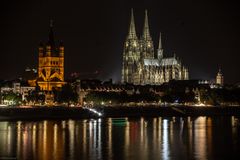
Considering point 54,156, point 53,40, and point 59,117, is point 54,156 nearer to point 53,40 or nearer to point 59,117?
point 59,117

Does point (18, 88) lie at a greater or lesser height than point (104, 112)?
greater

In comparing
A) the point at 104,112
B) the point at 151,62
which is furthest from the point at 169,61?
the point at 104,112

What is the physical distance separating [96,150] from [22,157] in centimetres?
598

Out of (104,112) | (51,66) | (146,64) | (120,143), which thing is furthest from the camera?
(146,64)

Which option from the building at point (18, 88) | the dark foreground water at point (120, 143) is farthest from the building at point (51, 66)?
the dark foreground water at point (120, 143)

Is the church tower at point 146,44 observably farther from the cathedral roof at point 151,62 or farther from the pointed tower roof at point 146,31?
the cathedral roof at point 151,62

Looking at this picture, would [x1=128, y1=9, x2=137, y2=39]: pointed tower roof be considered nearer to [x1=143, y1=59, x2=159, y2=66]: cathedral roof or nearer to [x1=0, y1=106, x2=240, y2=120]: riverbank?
[x1=143, y1=59, x2=159, y2=66]: cathedral roof

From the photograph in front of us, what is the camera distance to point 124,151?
44531 mm

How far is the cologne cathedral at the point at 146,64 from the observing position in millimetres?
146000

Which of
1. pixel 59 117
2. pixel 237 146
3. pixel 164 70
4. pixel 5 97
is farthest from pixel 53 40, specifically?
pixel 237 146

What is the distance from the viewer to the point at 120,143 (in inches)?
1960

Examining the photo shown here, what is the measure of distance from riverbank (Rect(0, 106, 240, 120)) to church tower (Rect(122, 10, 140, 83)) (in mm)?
34176

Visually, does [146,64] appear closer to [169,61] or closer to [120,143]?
[169,61]

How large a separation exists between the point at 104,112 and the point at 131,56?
1971 inches
